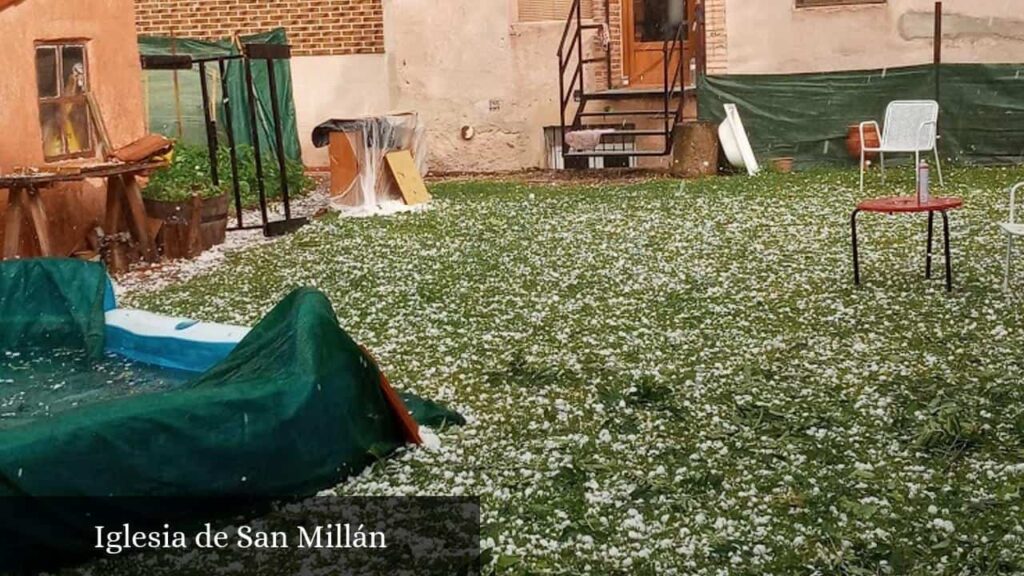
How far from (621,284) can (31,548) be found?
4.51 metres

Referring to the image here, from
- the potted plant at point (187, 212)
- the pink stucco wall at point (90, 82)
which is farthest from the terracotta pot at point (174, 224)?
the pink stucco wall at point (90, 82)

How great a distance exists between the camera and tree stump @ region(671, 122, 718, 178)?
518 inches

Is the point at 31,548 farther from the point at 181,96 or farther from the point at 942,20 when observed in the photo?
the point at 942,20

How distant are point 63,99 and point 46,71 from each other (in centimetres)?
24

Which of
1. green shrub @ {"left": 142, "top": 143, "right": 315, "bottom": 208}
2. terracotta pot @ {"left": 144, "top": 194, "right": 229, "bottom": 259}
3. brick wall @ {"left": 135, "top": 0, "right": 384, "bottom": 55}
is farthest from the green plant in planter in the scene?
terracotta pot @ {"left": 144, "top": 194, "right": 229, "bottom": 259}

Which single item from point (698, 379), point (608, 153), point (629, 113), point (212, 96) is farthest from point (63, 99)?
point (629, 113)

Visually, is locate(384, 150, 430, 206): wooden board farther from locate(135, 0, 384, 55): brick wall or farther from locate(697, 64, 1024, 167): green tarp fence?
locate(697, 64, 1024, 167): green tarp fence

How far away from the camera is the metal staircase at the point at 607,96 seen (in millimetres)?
13719

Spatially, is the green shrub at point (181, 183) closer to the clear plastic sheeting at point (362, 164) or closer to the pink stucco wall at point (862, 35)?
the clear plastic sheeting at point (362, 164)

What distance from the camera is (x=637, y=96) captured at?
14195 mm

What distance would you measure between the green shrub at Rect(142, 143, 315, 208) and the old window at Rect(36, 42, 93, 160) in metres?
0.63

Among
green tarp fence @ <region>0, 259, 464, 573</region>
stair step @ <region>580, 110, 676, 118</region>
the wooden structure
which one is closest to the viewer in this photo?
green tarp fence @ <region>0, 259, 464, 573</region>

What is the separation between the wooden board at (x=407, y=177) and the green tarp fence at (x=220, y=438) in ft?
23.0

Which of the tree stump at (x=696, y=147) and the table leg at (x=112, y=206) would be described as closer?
the table leg at (x=112, y=206)
